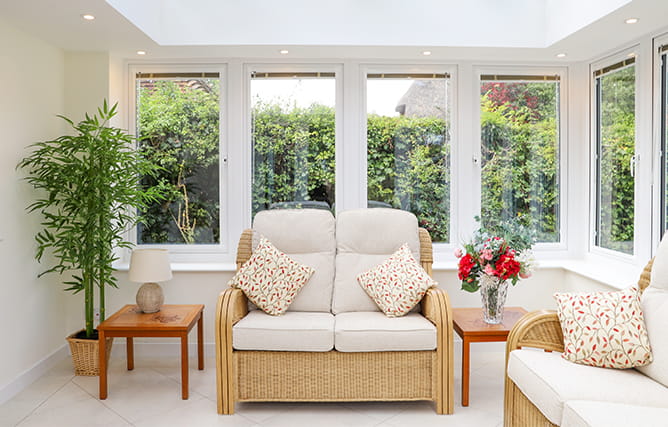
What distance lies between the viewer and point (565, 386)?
82.3 inches

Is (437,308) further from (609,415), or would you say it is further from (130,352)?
(130,352)

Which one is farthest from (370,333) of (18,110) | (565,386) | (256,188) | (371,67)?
(18,110)

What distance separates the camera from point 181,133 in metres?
4.12

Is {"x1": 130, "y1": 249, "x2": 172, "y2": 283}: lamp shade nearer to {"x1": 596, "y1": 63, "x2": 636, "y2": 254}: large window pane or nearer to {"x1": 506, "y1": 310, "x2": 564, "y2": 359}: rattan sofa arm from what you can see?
{"x1": 506, "y1": 310, "x2": 564, "y2": 359}: rattan sofa arm

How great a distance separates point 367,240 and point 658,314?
1.72 meters

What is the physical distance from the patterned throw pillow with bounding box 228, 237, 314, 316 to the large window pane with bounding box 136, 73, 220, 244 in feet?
3.80

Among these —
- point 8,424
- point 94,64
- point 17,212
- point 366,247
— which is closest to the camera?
point 8,424

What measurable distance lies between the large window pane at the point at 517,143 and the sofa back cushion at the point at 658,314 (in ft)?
5.74

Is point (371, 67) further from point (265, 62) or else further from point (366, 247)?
point (366, 247)

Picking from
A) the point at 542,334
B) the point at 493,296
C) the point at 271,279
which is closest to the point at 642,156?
the point at 493,296

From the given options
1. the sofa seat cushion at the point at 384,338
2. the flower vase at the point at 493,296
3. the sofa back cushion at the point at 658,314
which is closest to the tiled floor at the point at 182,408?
the sofa seat cushion at the point at 384,338

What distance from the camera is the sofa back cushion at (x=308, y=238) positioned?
3406 mm

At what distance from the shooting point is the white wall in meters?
3.10

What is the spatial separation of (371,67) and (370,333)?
89.0 inches
